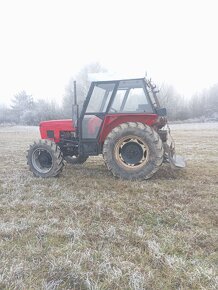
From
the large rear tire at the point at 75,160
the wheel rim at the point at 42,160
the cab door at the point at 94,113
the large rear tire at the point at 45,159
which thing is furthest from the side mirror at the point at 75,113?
the large rear tire at the point at 75,160

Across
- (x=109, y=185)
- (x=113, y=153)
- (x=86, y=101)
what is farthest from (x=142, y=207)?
(x=86, y=101)

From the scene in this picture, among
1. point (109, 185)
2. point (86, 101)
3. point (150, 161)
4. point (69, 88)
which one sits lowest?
point (109, 185)

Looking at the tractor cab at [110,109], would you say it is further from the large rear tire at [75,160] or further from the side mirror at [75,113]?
the large rear tire at [75,160]

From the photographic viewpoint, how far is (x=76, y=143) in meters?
6.63

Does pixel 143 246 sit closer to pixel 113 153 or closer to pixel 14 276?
pixel 14 276

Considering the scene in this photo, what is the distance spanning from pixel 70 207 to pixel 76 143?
8.51 ft

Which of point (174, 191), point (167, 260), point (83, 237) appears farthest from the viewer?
point (174, 191)

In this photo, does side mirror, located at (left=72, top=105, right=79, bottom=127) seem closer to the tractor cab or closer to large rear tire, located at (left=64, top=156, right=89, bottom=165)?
the tractor cab

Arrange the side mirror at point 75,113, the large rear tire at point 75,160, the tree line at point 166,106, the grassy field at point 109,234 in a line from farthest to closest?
the tree line at point 166,106 → the large rear tire at point 75,160 → the side mirror at point 75,113 → the grassy field at point 109,234

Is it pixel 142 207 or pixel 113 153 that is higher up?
pixel 113 153

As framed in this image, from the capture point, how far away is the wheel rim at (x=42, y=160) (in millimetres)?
6359

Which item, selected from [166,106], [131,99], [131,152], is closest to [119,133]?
[131,152]

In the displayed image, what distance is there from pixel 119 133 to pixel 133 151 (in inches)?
19.9

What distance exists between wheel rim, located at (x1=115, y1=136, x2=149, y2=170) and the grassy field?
16.5 inches
